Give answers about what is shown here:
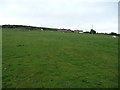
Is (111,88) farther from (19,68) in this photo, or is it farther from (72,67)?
(19,68)

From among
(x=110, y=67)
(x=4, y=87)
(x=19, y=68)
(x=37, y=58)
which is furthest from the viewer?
(x=37, y=58)

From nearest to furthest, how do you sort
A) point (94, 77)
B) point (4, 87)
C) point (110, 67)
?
1. point (4, 87)
2. point (94, 77)
3. point (110, 67)

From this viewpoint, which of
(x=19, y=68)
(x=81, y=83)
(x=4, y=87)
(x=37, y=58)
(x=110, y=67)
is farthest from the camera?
(x=37, y=58)

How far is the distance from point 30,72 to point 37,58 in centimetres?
582

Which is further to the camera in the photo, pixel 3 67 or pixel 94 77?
pixel 3 67

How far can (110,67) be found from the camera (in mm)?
21422

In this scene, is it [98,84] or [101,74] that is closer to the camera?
[98,84]

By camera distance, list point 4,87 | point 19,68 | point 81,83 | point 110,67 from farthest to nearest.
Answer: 1. point 110,67
2. point 19,68
3. point 81,83
4. point 4,87

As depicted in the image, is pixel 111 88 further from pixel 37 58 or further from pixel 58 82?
pixel 37 58

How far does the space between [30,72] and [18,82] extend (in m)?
2.55

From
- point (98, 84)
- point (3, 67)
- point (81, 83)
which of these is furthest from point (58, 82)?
point (3, 67)

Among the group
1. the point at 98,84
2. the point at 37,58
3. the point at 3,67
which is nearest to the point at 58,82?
the point at 98,84

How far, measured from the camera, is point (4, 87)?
14.8 metres

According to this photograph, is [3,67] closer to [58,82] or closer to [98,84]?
[58,82]
